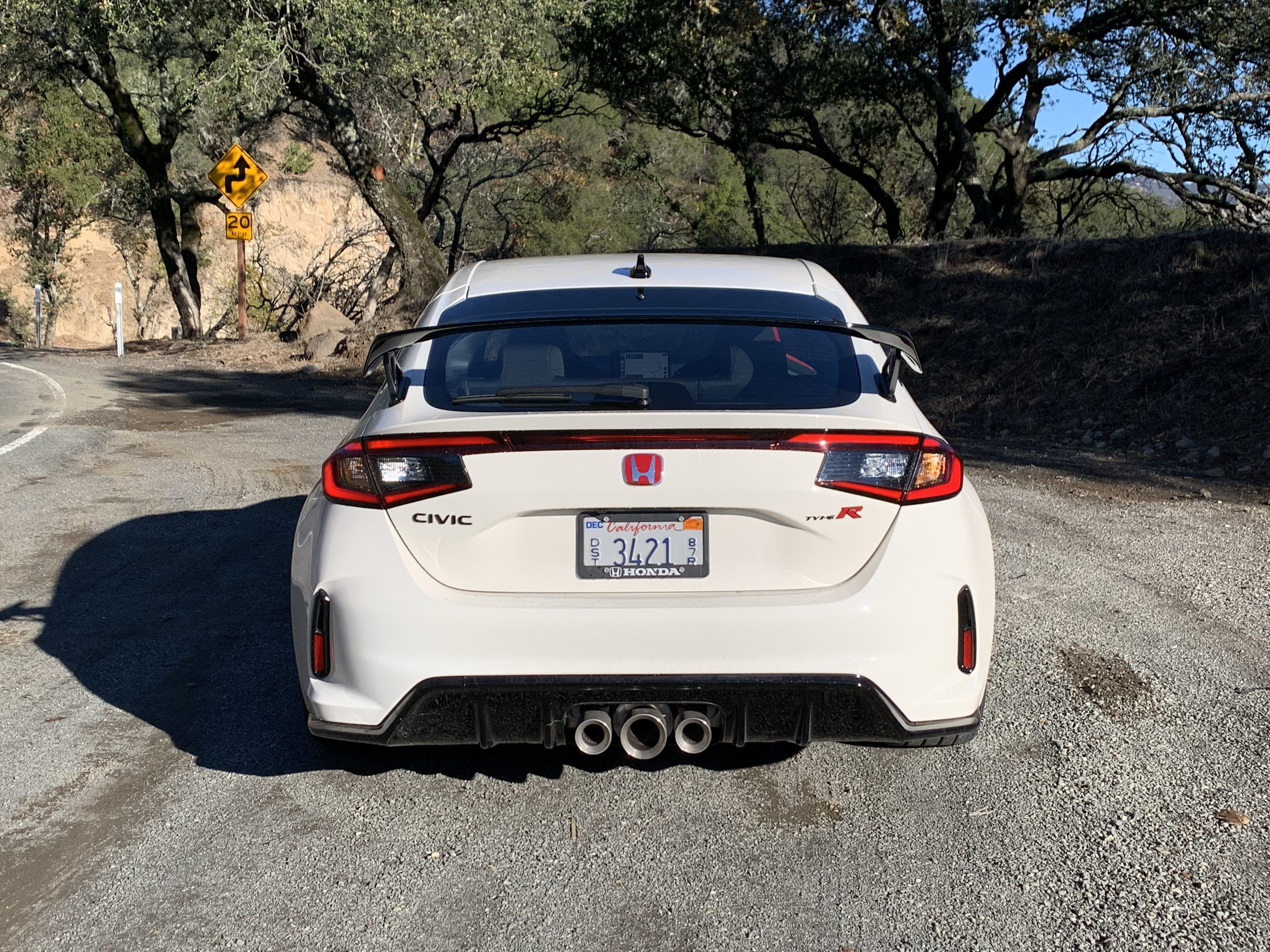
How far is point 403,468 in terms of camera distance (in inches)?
133

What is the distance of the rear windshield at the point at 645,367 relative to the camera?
3.52 metres

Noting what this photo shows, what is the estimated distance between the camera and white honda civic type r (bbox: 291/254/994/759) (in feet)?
10.8

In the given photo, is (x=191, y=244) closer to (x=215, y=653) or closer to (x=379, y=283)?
(x=379, y=283)

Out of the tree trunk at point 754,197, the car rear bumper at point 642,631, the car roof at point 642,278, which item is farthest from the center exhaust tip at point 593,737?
the tree trunk at point 754,197

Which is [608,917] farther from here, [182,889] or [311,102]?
[311,102]

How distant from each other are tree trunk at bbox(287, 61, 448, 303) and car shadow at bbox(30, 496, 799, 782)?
1347 cm

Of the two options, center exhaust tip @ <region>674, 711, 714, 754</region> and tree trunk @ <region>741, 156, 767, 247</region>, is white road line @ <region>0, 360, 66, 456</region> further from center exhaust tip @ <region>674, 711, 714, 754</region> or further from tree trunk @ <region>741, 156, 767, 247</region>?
tree trunk @ <region>741, 156, 767, 247</region>

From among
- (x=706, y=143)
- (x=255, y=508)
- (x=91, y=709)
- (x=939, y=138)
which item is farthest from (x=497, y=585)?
(x=706, y=143)

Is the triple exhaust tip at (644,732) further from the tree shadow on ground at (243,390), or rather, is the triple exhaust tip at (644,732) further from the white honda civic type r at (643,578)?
the tree shadow on ground at (243,390)

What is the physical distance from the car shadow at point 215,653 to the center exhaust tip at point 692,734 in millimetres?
617

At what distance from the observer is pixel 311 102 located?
21125 millimetres

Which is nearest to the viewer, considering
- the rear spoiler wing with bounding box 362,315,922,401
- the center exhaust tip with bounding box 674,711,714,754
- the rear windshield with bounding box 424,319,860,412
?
the center exhaust tip with bounding box 674,711,714,754

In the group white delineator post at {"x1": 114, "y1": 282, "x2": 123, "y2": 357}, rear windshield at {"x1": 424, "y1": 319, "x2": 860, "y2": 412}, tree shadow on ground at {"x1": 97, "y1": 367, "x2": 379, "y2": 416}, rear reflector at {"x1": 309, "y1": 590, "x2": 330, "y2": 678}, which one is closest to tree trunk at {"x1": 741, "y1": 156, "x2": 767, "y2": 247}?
tree shadow on ground at {"x1": 97, "y1": 367, "x2": 379, "y2": 416}

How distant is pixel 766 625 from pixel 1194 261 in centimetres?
1269
